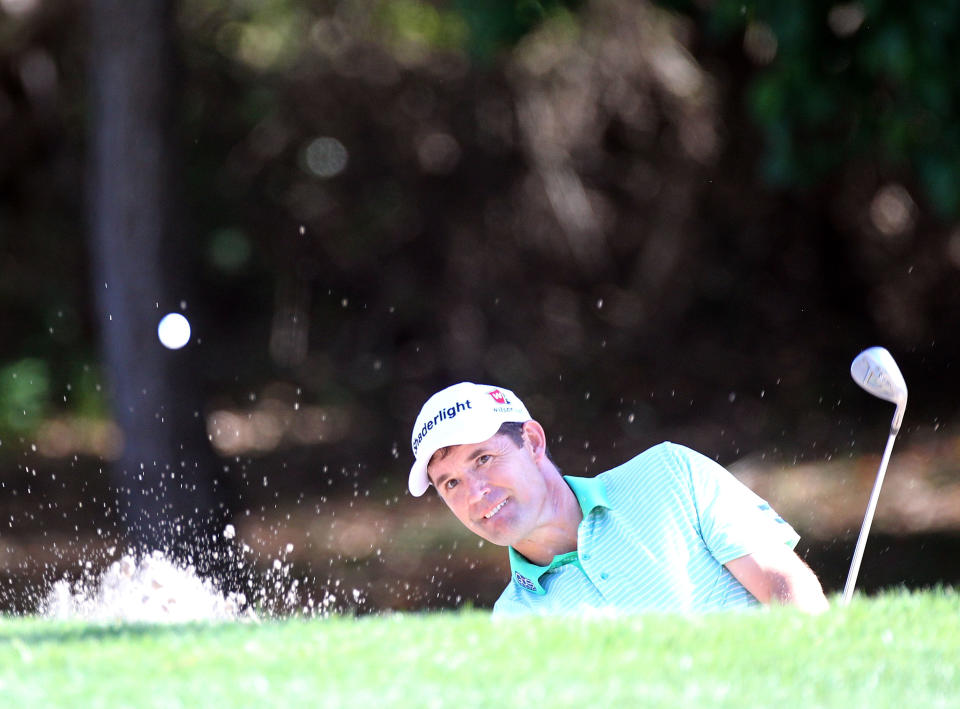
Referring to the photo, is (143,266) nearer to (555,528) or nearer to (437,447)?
(437,447)

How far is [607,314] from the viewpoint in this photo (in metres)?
12.4

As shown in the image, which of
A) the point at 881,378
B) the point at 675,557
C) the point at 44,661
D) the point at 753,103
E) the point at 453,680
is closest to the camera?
the point at 453,680

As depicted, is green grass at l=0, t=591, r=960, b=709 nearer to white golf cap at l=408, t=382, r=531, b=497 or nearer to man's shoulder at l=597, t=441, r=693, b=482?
man's shoulder at l=597, t=441, r=693, b=482

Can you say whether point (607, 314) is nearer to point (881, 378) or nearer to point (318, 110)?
point (318, 110)

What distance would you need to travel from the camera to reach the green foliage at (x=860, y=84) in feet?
15.9

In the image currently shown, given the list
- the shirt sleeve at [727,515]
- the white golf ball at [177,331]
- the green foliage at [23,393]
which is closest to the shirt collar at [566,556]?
the shirt sleeve at [727,515]

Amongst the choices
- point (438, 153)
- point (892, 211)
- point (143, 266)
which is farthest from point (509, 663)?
point (438, 153)

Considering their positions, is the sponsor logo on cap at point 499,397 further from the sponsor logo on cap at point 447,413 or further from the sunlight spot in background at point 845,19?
the sunlight spot in background at point 845,19

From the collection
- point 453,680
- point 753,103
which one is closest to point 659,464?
point 453,680

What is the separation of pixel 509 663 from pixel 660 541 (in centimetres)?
113

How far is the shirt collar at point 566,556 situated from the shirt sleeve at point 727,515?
0.75 ft

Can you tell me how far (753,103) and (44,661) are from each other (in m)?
3.88

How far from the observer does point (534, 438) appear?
144 inches

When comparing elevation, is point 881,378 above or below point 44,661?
above
